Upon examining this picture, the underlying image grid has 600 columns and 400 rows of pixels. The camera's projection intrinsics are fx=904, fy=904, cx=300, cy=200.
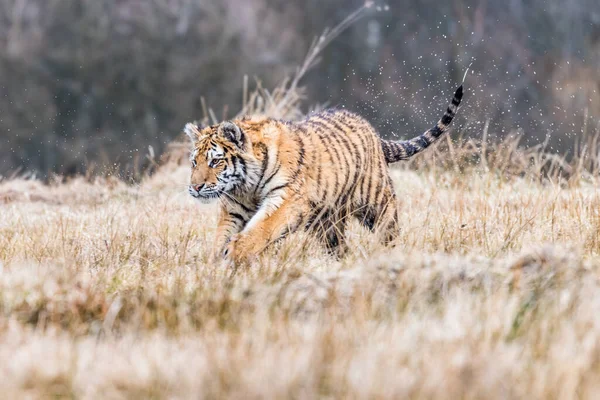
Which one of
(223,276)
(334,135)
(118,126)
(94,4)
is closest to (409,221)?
(334,135)

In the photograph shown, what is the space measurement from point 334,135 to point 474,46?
13.2 meters

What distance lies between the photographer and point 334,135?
484cm

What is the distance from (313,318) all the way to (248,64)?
17841 millimetres

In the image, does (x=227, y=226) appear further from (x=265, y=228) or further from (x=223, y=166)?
(x=265, y=228)

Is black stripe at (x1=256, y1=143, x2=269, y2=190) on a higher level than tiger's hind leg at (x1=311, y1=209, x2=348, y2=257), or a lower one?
higher

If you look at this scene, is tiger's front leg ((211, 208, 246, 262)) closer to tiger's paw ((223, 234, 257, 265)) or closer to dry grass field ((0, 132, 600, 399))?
dry grass field ((0, 132, 600, 399))

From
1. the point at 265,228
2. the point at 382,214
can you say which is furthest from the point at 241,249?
the point at 382,214

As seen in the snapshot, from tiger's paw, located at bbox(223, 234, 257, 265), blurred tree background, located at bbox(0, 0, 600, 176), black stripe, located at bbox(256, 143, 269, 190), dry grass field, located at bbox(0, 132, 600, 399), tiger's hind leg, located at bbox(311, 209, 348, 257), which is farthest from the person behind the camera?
blurred tree background, located at bbox(0, 0, 600, 176)

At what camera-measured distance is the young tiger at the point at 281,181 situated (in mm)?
4211

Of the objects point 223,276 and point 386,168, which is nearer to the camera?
point 223,276

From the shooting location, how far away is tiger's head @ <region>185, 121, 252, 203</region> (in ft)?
14.3

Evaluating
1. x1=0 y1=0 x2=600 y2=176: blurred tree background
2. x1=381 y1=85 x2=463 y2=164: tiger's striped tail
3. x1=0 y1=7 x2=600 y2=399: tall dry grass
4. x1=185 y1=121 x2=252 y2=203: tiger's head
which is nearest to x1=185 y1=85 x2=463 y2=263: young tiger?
x1=185 y1=121 x2=252 y2=203: tiger's head

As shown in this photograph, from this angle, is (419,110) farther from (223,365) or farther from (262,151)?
(223,365)

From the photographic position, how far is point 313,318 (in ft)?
9.38
